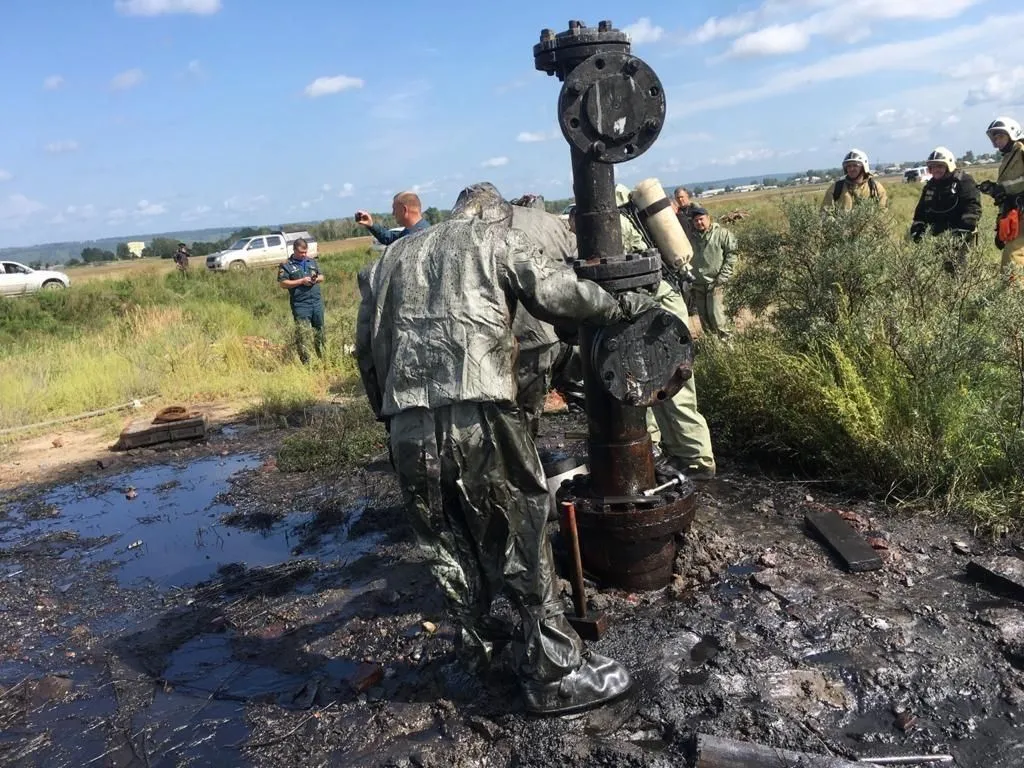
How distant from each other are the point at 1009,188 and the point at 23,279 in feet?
91.8

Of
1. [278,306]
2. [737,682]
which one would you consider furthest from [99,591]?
[278,306]

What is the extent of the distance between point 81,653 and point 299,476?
264 cm

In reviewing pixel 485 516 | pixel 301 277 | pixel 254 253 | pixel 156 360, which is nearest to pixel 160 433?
pixel 301 277

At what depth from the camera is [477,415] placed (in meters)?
2.93

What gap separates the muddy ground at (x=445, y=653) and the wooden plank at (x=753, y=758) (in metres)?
0.10

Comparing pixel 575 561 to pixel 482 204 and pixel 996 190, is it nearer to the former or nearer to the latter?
pixel 482 204

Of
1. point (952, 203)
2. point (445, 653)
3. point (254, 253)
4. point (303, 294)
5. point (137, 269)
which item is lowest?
point (445, 653)

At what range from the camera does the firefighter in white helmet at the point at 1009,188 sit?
24.5 feet

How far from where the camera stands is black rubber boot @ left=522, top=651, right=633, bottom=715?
308cm

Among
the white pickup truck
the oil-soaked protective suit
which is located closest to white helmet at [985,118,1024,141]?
the oil-soaked protective suit

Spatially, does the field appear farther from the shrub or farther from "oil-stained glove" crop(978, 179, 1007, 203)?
"oil-stained glove" crop(978, 179, 1007, 203)

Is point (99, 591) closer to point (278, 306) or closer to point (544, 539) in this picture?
point (544, 539)

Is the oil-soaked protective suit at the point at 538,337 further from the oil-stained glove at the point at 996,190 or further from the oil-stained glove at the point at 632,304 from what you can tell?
the oil-stained glove at the point at 996,190

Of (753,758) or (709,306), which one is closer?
(753,758)
